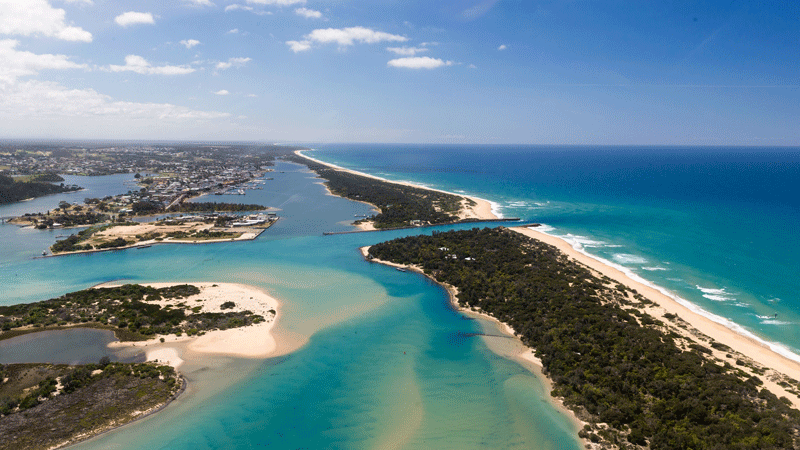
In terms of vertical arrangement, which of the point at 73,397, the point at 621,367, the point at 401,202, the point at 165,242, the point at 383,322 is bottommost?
the point at 73,397

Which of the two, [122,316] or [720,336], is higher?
[720,336]

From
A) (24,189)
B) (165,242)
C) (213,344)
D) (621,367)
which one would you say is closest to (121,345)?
(213,344)

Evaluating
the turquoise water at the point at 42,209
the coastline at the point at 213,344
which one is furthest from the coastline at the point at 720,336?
the turquoise water at the point at 42,209

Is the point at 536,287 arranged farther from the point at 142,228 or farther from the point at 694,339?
the point at 142,228

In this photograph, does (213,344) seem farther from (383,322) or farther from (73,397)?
(383,322)

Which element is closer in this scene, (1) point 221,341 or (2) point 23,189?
(1) point 221,341

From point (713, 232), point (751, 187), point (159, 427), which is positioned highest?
point (751, 187)

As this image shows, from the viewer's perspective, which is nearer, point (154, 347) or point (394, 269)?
point (154, 347)

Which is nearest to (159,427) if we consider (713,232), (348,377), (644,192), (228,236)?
(348,377)
